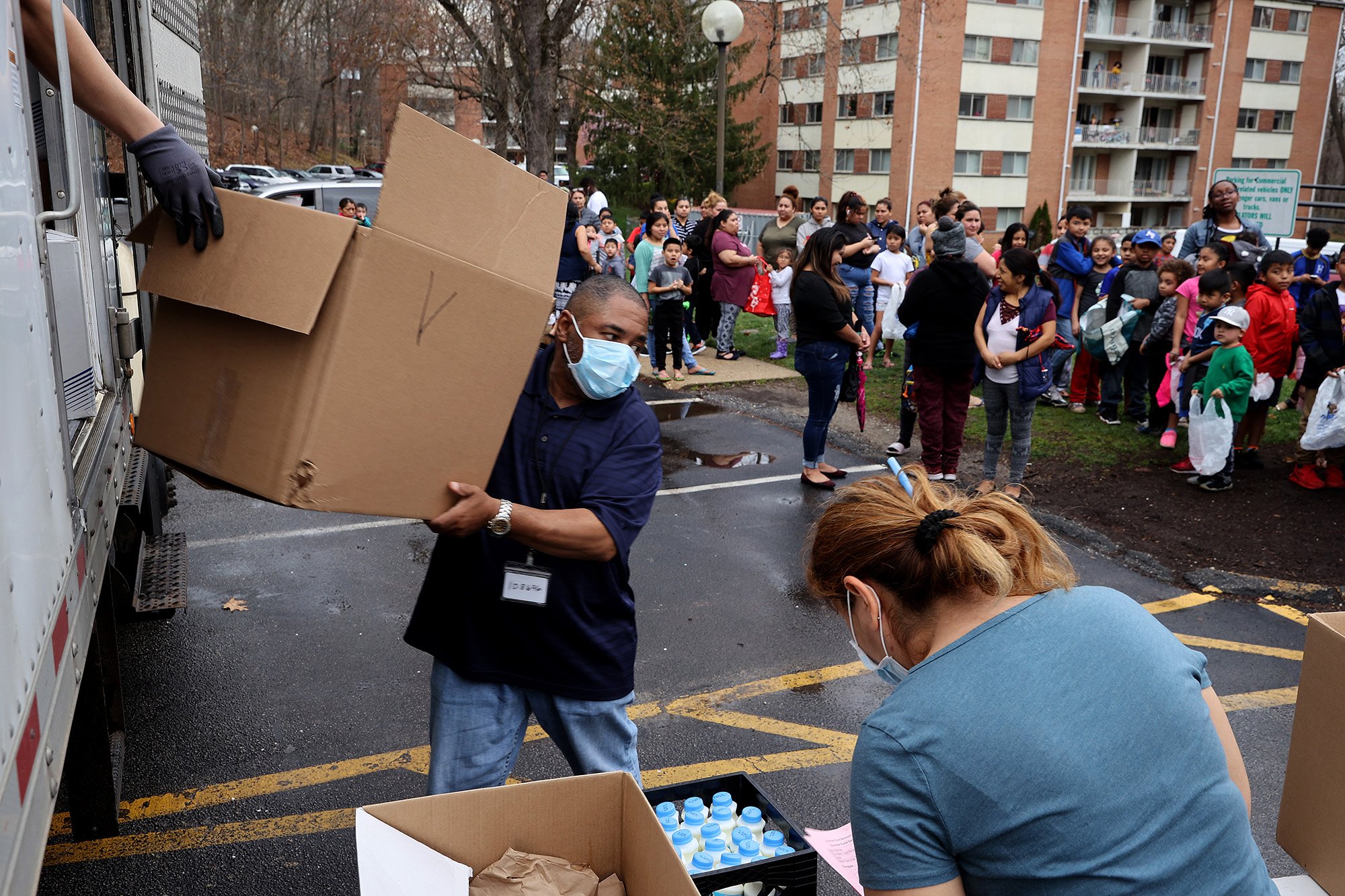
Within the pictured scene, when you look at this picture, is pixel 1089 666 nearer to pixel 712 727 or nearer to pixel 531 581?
pixel 531 581

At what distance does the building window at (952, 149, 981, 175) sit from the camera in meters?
50.4

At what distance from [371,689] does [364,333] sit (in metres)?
3.06

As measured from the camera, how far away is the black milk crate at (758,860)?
2.24 meters

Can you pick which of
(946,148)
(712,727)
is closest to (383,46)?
(946,148)

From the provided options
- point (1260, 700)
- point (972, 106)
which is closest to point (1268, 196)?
point (1260, 700)

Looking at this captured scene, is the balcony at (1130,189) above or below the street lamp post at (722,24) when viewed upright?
below

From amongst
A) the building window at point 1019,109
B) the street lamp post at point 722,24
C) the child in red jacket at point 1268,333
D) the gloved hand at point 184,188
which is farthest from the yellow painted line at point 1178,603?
the building window at point 1019,109

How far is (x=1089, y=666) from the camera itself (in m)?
1.73

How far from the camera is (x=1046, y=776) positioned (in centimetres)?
163

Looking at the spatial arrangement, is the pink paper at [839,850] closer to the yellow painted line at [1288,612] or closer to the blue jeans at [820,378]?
the yellow painted line at [1288,612]

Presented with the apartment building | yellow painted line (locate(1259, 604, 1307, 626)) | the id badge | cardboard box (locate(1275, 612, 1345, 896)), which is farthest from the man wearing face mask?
the apartment building

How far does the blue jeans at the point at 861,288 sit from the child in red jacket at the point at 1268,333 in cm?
425

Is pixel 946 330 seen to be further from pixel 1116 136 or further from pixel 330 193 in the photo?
pixel 1116 136

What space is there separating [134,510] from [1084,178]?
189 ft
